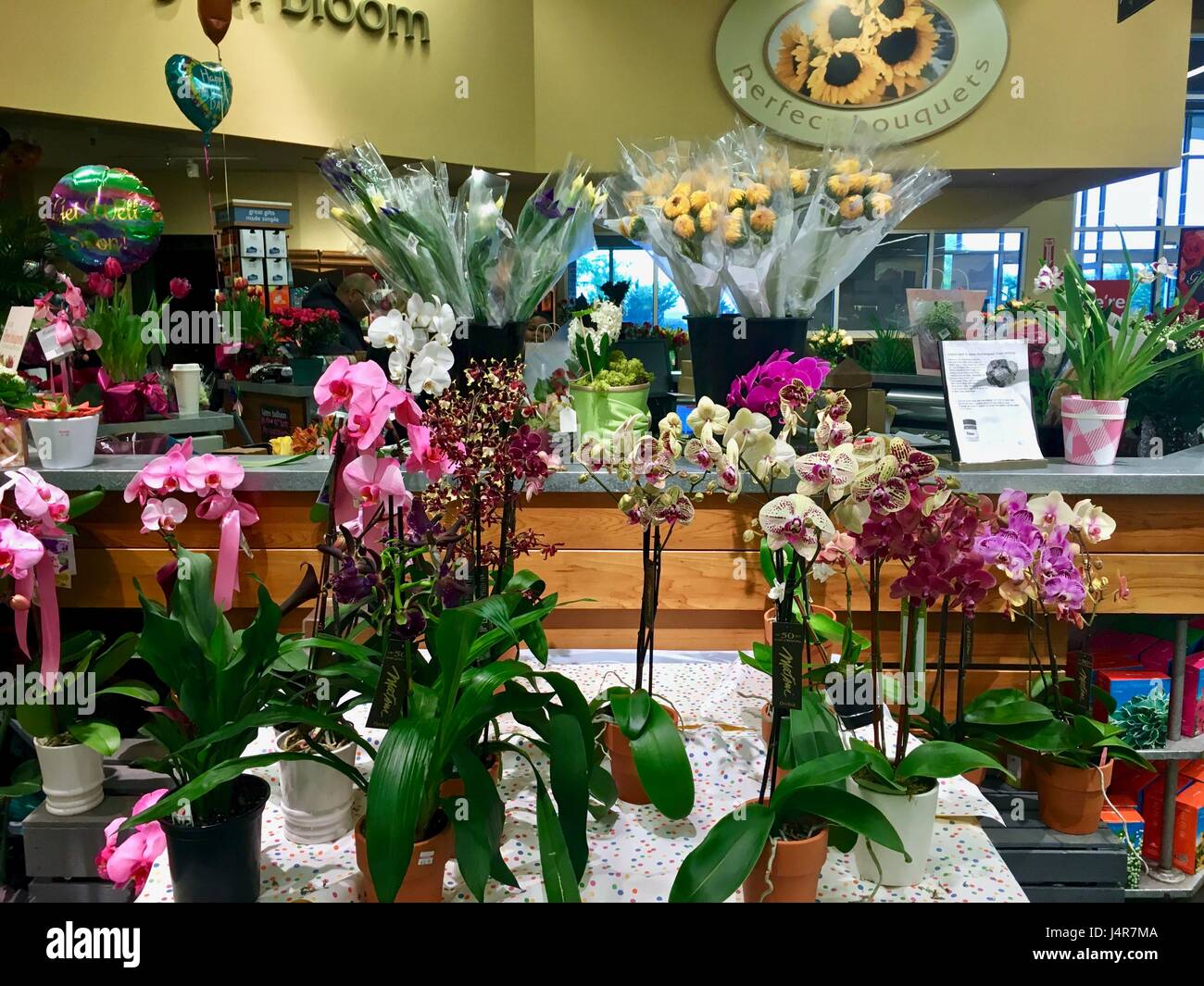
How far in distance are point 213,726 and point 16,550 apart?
453 millimetres

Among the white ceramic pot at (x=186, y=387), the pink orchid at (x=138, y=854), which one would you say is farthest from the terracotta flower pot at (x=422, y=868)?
the white ceramic pot at (x=186, y=387)

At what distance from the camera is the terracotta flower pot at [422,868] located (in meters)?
1.10

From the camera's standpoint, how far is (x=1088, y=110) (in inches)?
297

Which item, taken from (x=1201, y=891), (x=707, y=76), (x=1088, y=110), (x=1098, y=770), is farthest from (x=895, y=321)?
(x=1098, y=770)

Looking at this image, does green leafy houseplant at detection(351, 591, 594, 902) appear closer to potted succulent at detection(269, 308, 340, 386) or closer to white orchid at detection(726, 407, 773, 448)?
white orchid at detection(726, 407, 773, 448)

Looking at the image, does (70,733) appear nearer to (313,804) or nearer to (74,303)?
(313,804)

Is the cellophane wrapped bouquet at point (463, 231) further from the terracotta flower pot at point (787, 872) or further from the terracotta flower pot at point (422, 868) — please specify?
the terracotta flower pot at point (787, 872)

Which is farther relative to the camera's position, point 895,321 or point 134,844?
point 895,321

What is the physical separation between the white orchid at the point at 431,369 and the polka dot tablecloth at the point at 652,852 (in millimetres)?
625

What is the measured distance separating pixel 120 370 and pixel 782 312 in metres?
2.07

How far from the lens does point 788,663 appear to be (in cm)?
115

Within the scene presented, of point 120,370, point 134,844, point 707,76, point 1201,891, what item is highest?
point 707,76

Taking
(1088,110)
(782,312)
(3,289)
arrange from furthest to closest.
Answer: (1088,110) < (3,289) < (782,312)
